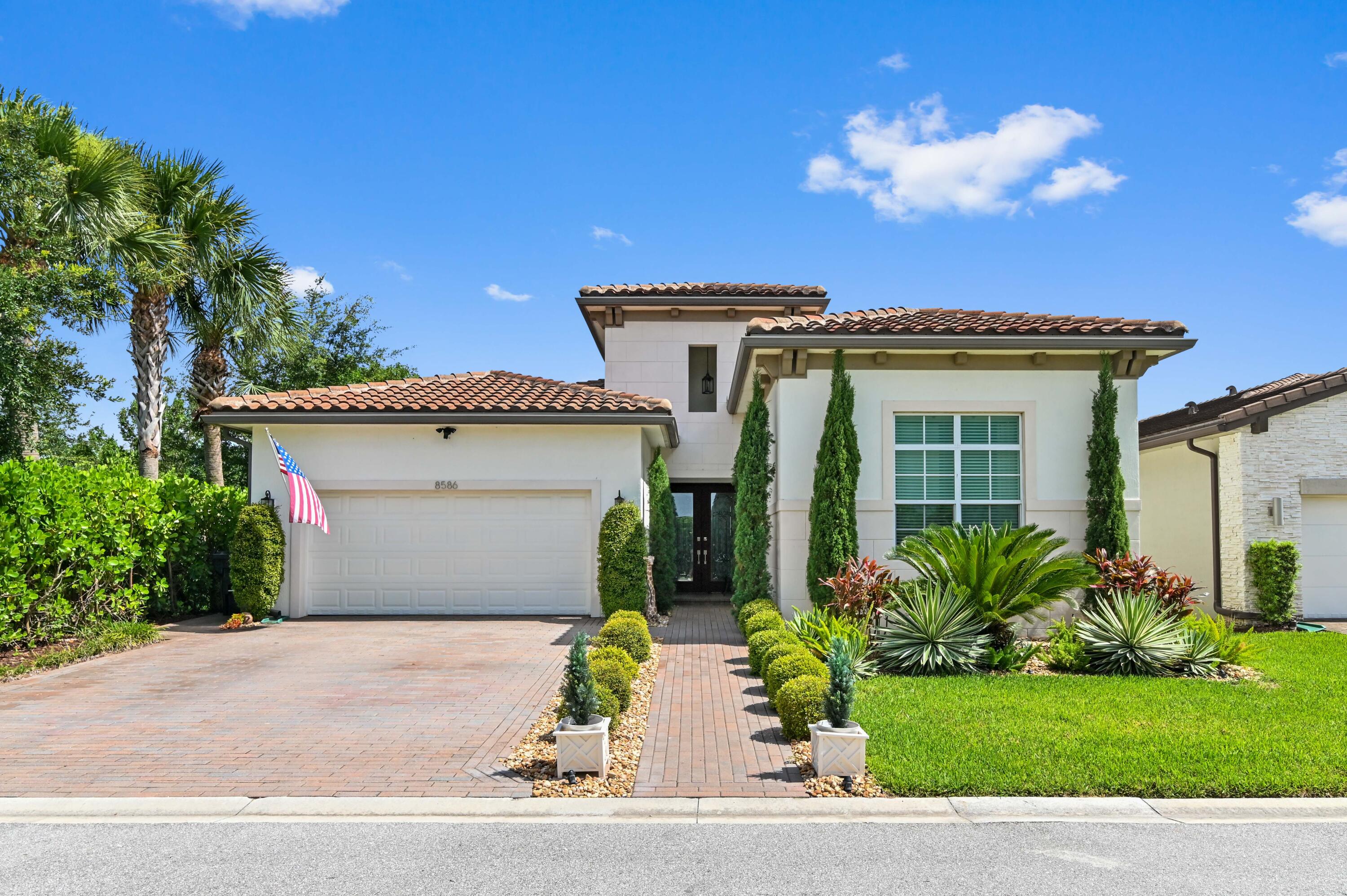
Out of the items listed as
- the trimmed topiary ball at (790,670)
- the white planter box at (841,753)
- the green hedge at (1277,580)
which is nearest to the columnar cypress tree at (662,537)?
the trimmed topiary ball at (790,670)

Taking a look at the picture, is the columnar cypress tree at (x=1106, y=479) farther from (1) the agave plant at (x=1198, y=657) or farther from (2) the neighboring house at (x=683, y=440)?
(1) the agave plant at (x=1198, y=657)

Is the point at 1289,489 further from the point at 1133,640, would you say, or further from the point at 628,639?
the point at 628,639

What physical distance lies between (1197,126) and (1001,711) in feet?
31.5

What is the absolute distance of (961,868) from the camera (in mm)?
4629

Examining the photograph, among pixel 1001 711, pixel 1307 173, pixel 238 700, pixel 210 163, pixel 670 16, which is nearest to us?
pixel 1001 711

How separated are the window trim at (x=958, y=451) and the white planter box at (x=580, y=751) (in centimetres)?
779

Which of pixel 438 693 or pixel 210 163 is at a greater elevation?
pixel 210 163

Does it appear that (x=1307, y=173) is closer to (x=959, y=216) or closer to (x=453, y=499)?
(x=959, y=216)

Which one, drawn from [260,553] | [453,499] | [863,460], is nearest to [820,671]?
[863,460]

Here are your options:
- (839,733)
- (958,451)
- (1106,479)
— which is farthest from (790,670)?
(1106,479)

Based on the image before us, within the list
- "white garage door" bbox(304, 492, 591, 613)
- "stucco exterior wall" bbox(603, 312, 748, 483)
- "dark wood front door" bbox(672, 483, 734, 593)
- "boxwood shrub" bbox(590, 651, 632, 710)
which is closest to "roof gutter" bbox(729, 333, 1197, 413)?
"white garage door" bbox(304, 492, 591, 613)

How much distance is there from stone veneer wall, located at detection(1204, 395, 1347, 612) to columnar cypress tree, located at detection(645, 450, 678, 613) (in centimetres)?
988

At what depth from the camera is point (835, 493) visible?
1223 cm

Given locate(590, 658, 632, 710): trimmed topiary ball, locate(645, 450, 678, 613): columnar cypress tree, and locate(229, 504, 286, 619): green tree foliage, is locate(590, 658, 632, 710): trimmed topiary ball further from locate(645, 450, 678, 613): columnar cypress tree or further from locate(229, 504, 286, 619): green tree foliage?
locate(229, 504, 286, 619): green tree foliage
